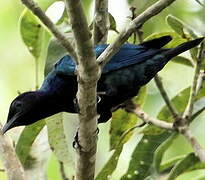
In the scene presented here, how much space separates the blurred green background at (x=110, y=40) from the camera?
4785mm

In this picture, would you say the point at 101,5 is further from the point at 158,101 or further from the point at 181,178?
the point at 158,101

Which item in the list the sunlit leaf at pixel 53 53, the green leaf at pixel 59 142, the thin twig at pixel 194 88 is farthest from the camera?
the sunlit leaf at pixel 53 53

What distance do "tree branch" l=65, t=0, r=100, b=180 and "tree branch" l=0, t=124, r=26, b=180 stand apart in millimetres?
308

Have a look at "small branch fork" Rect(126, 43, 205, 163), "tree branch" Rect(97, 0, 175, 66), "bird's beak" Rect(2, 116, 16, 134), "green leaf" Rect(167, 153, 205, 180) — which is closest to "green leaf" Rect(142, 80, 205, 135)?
"small branch fork" Rect(126, 43, 205, 163)

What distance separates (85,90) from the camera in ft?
9.76

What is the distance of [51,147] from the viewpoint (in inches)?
154

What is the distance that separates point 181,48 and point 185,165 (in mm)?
676

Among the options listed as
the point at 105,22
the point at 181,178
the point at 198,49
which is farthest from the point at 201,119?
the point at 105,22

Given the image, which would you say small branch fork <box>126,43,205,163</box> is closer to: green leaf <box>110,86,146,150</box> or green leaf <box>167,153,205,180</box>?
green leaf <box>167,153,205,180</box>

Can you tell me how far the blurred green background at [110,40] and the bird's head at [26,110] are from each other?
0.25 m

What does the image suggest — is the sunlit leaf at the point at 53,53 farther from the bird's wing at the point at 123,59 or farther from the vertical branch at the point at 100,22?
the vertical branch at the point at 100,22

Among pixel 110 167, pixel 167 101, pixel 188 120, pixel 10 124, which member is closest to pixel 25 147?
pixel 10 124

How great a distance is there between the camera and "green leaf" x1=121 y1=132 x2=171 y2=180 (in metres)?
3.99

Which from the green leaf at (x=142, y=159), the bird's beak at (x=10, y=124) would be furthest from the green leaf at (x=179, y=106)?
the bird's beak at (x=10, y=124)
